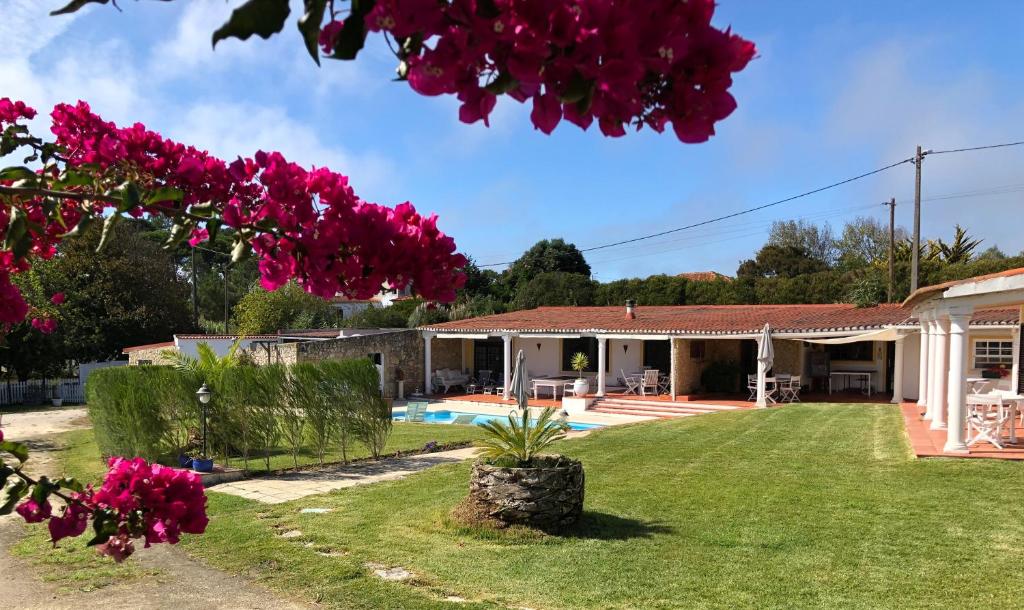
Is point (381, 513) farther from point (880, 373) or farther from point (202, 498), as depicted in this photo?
point (880, 373)

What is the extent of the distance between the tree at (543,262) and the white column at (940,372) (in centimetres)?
3652

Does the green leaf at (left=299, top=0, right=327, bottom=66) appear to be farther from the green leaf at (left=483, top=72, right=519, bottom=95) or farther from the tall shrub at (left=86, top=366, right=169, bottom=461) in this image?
the tall shrub at (left=86, top=366, right=169, bottom=461)

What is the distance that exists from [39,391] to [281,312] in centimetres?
1116

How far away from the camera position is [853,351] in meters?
22.7

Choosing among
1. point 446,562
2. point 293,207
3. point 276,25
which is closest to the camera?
point 276,25

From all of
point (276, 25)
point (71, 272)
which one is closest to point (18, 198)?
point (276, 25)

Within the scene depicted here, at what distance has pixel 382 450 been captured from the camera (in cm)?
1458

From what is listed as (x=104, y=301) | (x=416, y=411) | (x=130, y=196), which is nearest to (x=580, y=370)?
(x=416, y=411)

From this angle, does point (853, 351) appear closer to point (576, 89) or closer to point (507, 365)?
point (507, 365)

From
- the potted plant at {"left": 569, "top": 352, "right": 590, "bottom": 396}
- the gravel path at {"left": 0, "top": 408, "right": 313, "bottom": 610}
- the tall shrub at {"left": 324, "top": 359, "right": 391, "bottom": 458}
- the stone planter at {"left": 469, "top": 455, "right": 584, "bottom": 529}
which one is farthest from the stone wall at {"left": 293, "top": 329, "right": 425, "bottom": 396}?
the stone planter at {"left": 469, "top": 455, "right": 584, "bottom": 529}

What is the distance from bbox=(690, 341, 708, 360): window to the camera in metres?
23.8

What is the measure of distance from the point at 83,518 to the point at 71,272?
34.5 metres

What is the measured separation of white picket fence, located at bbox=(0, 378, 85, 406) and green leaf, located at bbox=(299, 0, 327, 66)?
30.2 meters

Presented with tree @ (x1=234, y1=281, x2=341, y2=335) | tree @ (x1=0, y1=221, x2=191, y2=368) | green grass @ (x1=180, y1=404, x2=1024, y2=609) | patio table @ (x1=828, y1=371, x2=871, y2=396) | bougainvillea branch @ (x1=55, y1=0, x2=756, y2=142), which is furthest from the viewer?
tree @ (x1=234, y1=281, x2=341, y2=335)
